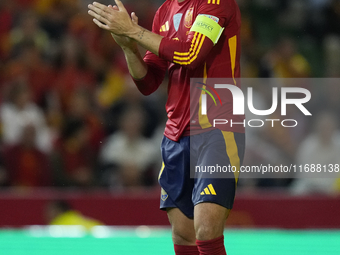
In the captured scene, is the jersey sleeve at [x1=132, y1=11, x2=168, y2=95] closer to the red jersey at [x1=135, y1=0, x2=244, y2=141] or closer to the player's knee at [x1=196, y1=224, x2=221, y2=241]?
the red jersey at [x1=135, y1=0, x2=244, y2=141]

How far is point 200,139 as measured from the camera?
2.59m

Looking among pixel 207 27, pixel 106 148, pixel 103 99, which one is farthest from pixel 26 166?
pixel 207 27

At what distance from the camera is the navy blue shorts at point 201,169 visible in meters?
2.43

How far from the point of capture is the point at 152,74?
2902 mm

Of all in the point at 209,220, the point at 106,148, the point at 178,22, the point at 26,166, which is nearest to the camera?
the point at 209,220

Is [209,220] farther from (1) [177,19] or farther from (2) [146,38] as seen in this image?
(1) [177,19]

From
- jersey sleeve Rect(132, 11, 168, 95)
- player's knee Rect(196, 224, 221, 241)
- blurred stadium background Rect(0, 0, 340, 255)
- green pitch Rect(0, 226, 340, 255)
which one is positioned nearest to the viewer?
player's knee Rect(196, 224, 221, 241)

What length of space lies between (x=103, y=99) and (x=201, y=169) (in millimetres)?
4217

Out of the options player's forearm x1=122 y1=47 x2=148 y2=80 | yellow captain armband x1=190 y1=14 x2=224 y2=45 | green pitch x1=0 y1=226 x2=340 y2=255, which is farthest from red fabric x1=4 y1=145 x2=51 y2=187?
yellow captain armband x1=190 y1=14 x2=224 y2=45

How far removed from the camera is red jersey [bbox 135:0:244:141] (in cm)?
244

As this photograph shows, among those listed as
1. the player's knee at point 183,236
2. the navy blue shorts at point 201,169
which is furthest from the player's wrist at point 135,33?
the player's knee at point 183,236

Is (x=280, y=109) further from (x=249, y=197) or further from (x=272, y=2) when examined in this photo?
(x=272, y=2)

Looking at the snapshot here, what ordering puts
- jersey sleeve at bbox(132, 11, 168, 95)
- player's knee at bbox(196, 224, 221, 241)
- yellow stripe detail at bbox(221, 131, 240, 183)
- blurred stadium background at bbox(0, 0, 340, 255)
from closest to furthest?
player's knee at bbox(196, 224, 221, 241)
yellow stripe detail at bbox(221, 131, 240, 183)
jersey sleeve at bbox(132, 11, 168, 95)
blurred stadium background at bbox(0, 0, 340, 255)

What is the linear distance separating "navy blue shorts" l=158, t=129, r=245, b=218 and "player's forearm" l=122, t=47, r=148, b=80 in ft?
1.28
